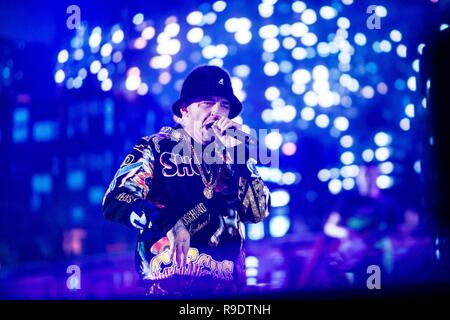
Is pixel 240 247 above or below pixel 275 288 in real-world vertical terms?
above

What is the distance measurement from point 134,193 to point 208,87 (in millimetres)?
597

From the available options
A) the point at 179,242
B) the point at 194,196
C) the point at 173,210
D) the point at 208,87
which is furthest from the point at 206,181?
the point at 208,87

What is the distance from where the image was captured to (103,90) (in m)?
3.14

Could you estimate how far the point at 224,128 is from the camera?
3098mm

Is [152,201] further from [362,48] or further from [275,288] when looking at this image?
[362,48]

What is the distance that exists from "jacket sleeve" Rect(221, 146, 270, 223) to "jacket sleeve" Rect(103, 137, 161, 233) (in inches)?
14.2

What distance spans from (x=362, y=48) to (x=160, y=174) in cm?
111

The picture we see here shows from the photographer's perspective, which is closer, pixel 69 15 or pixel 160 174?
pixel 160 174

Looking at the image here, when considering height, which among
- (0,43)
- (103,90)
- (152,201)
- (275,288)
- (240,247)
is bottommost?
(275,288)

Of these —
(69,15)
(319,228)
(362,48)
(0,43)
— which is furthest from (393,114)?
(0,43)

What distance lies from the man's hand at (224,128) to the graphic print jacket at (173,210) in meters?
0.15

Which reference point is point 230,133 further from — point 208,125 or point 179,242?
point 179,242

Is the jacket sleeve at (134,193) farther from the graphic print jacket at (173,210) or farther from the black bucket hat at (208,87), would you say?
the black bucket hat at (208,87)

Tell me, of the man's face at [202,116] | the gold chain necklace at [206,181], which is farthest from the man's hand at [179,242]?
the man's face at [202,116]
